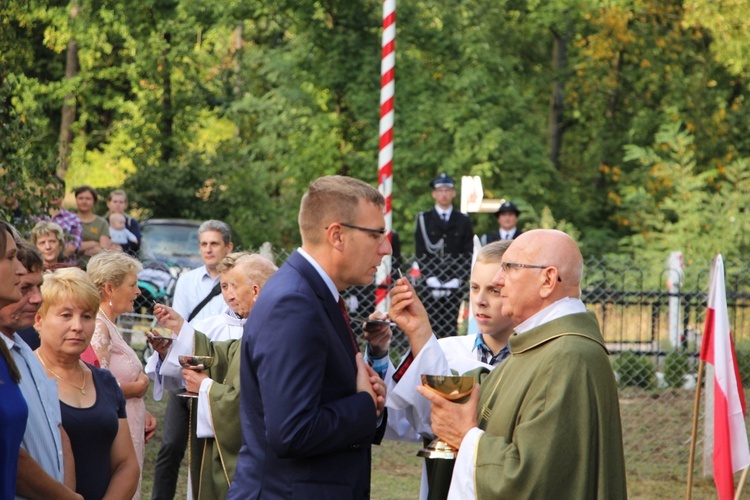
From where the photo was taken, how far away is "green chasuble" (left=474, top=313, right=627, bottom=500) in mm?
3594

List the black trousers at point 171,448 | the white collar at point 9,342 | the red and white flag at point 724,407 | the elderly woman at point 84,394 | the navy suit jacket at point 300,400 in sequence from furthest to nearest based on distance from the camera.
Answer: the black trousers at point 171,448, the red and white flag at point 724,407, the elderly woman at point 84,394, the white collar at point 9,342, the navy suit jacket at point 300,400

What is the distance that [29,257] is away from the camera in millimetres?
4570

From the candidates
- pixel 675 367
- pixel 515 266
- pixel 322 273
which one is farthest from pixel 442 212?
pixel 322 273

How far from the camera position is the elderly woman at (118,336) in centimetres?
573

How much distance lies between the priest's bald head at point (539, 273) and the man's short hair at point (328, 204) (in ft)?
1.96

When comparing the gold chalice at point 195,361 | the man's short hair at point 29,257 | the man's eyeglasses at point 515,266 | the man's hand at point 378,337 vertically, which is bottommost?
the gold chalice at point 195,361

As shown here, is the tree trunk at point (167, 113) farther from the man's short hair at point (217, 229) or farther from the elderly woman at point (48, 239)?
the man's short hair at point (217, 229)

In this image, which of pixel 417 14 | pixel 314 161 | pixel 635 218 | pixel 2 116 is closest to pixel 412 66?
pixel 417 14

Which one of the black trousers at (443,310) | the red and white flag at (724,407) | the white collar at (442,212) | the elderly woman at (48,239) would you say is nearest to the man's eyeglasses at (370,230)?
the red and white flag at (724,407)

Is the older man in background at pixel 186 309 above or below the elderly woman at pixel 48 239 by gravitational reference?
below

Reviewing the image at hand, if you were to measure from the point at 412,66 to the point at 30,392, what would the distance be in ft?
63.4

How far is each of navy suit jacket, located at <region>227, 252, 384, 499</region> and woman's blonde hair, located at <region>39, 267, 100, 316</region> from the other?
1.38m

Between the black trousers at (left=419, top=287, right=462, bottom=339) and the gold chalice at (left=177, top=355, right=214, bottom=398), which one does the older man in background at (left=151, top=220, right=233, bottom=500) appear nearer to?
the gold chalice at (left=177, top=355, right=214, bottom=398)

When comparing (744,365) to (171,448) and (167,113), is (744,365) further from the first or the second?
(167,113)
